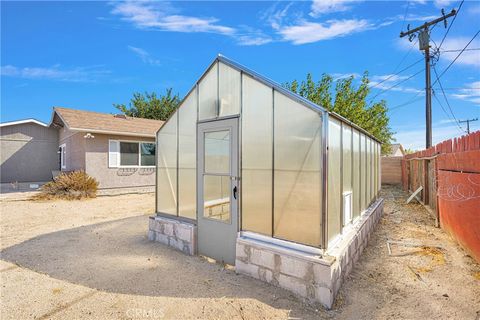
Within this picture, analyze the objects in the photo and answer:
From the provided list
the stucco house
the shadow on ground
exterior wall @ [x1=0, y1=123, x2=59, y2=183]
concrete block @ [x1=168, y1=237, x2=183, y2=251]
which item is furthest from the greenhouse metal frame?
exterior wall @ [x1=0, y1=123, x2=59, y2=183]

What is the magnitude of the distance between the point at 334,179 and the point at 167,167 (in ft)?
11.0

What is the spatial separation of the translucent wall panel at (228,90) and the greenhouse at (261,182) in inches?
0.7

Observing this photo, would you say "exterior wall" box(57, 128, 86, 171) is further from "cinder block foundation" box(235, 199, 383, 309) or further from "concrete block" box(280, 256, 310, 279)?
"concrete block" box(280, 256, 310, 279)

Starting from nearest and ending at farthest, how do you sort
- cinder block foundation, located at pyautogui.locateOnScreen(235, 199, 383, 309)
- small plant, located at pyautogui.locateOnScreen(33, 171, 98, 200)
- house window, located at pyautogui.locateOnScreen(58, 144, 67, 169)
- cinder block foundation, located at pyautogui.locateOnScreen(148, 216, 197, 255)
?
1. cinder block foundation, located at pyautogui.locateOnScreen(235, 199, 383, 309)
2. cinder block foundation, located at pyautogui.locateOnScreen(148, 216, 197, 255)
3. small plant, located at pyautogui.locateOnScreen(33, 171, 98, 200)
4. house window, located at pyautogui.locateOnScreen(58, 144, 67, 169)

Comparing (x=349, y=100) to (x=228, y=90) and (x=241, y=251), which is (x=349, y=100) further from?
(x=241, y=251)

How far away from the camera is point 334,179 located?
352 centimetres

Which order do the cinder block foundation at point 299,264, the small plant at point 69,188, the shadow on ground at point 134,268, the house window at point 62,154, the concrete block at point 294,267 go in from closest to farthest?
the cinder block foundation at point 299,264 < the concrete block at point 294,267 < the shadow on ground at point 134,268 < the small plant at point 69,188 < the house window at point 62,154

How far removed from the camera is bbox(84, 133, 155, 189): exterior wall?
1127 centimetres

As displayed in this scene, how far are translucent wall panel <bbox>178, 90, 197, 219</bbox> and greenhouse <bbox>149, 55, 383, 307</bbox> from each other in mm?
19

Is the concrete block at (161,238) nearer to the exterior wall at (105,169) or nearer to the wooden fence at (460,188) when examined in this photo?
the wooden fence at (460,188)

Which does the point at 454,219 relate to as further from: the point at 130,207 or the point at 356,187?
the point at 130,207

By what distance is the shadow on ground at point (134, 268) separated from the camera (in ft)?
10.7

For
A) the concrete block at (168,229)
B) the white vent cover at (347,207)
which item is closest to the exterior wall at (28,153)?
the concrete block at (168,229)

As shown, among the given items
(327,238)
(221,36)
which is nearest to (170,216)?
(327,238)
